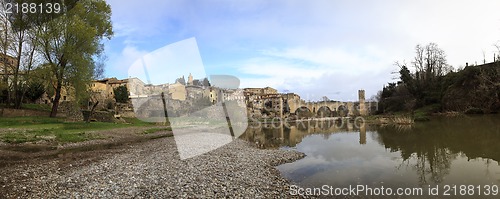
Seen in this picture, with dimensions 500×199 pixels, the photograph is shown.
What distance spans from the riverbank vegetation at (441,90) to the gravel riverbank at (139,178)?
41.2m

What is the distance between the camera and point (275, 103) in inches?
3947

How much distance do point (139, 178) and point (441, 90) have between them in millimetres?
58854

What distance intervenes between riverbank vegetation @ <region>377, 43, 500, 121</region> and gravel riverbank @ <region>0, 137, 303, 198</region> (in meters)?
41.2

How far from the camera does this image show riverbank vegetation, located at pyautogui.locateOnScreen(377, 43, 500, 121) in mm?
41719

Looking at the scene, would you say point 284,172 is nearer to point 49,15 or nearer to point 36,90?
point 49,15

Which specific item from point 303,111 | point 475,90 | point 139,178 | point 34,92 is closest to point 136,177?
point 139,178

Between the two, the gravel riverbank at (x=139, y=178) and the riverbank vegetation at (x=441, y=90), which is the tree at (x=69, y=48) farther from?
the riverbank vegetation at (x=441, y=90)

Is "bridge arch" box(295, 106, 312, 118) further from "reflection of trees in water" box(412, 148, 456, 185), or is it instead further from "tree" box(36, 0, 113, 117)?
"reflection of trees in water" box(412, 148, 456, 185)

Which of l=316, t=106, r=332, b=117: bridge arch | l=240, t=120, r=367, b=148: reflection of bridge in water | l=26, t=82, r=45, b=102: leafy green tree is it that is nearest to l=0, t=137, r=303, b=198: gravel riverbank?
l=240, t=120, r=367, b=148: reflection of bridge in water

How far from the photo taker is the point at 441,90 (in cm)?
5353

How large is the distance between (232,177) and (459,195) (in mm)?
7168

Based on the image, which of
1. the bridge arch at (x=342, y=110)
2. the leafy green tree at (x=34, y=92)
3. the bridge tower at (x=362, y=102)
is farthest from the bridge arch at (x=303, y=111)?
the leafy green tree at (x=34, y=92)

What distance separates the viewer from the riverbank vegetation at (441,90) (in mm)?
41719

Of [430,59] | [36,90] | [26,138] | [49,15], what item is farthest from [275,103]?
[26,138]
